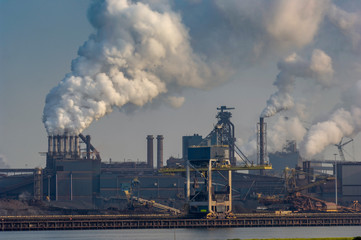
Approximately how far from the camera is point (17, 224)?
568 ft

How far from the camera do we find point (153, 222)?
596 feet

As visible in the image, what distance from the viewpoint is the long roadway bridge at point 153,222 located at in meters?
174

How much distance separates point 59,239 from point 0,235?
15893 millimetres

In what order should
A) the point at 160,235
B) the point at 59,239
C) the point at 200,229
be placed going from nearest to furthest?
the point at 59,239 → the point at 160,235 → the point at 200,229

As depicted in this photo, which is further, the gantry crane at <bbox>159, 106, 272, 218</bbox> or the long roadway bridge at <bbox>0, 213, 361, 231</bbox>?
the gantry crane at <bbox>159, 106, 272, 218</bbox>

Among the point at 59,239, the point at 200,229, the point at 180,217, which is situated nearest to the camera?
the point at 59,239

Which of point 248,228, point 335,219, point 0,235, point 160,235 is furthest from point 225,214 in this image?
point 0,235

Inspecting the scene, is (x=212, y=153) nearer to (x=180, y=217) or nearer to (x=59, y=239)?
(x=180, y=217)

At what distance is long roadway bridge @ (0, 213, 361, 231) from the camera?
572 ft

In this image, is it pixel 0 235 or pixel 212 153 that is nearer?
pixel 0 235

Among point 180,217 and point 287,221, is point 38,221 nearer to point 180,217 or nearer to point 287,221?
point 180,217

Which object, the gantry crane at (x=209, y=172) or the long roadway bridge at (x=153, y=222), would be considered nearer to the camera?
the long roadway bridge at (x=153, y=222)

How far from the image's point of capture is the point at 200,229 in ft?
567

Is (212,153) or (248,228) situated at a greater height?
(212,153)
